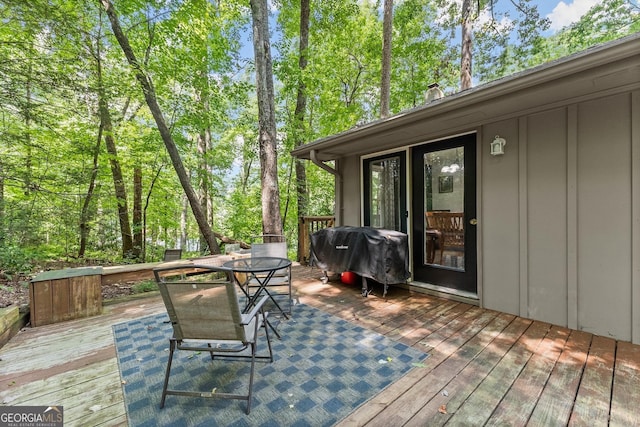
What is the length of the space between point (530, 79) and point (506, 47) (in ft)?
26.4

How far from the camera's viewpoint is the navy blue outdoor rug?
1.60 metres

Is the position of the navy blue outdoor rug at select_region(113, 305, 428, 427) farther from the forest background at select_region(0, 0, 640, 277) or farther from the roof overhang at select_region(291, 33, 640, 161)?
the forest background at select_region(0, 0, 640, 277)

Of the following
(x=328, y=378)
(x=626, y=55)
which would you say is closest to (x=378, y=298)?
(x=328, y=378)

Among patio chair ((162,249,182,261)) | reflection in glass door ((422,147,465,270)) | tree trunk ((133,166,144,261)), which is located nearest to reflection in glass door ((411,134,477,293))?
reflection in glass door ((422,147,465,270))

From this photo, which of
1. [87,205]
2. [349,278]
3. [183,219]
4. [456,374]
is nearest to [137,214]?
[87,205]

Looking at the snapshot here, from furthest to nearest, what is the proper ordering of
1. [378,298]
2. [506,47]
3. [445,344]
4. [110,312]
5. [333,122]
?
1. [333,122]
2. [506,47]
3. [378,298]
4. [110,312]
5. [445,344]

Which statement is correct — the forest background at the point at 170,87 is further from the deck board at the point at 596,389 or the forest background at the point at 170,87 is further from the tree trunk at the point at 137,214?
the deck board at the point at 596,389

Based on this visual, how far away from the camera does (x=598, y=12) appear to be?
8.50m

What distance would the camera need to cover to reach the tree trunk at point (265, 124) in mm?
4703

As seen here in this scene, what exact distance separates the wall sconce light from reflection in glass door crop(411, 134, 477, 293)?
0.27 m

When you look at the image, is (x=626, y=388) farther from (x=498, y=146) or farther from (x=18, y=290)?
(x=18, y=290)

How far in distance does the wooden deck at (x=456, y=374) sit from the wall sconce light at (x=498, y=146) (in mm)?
1883

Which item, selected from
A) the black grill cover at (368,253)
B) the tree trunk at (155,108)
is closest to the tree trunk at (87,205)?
the tree trunk at (155,108)

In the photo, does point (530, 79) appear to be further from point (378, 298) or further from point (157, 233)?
point (157, 233)
